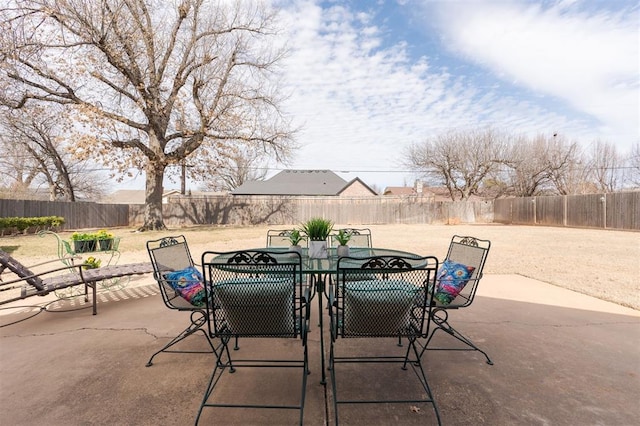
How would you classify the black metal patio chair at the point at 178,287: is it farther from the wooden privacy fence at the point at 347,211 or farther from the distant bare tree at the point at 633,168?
the distant bare tree at the point at 633,168

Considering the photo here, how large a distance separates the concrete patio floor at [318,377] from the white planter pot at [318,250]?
685mm

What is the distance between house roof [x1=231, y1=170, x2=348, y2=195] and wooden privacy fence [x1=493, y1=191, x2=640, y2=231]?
546 inches

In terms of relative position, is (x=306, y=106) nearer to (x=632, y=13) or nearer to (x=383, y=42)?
(x=383, y=42)

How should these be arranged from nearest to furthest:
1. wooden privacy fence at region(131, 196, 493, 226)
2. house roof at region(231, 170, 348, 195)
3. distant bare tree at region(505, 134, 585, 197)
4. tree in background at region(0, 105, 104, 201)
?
tree in background at region(0, 105, 104, 201), wooden privacy fence at region(131, 196, 493, 226), distant bare tree at region(505, 134, 585, 197), house roof at region(231, 170, 348, 195)

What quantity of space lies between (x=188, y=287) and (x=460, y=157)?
20.9 meters

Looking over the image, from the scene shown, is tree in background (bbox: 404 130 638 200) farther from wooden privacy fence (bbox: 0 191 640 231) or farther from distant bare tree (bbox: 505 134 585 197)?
wooden privacy fence (bbox: 0 191 640 231)

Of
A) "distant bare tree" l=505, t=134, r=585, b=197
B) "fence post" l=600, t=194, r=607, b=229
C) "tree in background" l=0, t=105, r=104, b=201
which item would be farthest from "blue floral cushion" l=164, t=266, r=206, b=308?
"distant bare tree" l=505, t=134, r=585, b=197

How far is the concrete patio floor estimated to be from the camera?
159 cm

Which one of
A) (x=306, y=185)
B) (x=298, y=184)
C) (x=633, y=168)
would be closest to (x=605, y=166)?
(x=633, y=168)

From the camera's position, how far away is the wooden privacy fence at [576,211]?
12.3 metres

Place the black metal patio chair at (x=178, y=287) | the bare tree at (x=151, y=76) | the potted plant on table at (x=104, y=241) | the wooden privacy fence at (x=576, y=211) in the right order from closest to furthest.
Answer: the black metal patio chair at (x=178, y=287)
the potted plant on table at (x=104, y=241)
the bare tree at (x=151, y=76)
the wooden privacy fence at (x=576, y=211)

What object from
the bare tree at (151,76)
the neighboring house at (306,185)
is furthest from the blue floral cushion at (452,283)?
the neighboring house at (306,185)

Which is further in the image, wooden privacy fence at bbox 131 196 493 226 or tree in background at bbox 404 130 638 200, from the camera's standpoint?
tree in background at bbox 404 130 638 200

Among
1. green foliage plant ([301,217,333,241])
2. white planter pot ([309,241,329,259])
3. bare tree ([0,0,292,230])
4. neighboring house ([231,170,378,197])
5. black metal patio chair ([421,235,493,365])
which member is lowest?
black metal patio chair ([421,235,493,365])
